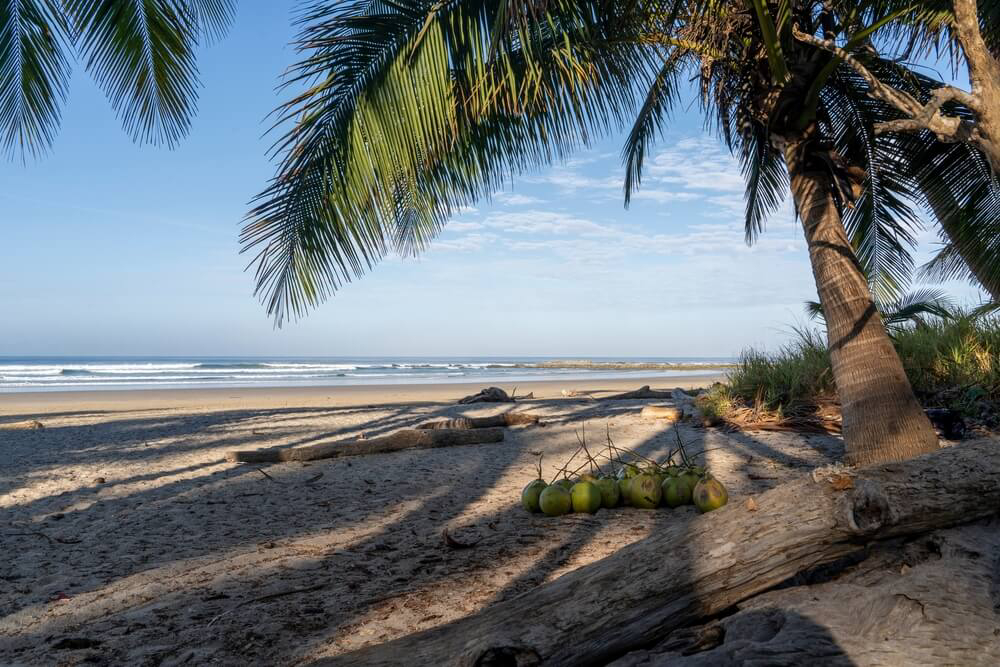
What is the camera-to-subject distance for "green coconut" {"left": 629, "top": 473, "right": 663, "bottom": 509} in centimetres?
361

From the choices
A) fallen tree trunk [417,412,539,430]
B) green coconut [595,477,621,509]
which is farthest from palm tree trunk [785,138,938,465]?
fallen tree trunk [417,412,539,430]

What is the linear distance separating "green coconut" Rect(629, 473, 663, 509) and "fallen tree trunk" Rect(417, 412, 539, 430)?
2986mm

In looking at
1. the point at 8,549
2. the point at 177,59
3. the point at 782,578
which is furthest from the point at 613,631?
the point at 177,59

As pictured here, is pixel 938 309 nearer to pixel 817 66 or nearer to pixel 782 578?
pixel 817 66

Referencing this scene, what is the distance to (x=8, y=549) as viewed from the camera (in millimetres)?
3496

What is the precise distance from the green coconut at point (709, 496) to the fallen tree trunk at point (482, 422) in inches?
133

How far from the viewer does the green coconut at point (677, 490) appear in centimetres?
357

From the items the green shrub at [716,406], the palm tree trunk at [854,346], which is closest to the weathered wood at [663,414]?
the green shrub at [716,406]

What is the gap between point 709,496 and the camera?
10.8ft

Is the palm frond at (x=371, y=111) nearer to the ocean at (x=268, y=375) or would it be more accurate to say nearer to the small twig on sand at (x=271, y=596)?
the small twig on sand at (x=271, y=596)

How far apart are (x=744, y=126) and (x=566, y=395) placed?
7.66m

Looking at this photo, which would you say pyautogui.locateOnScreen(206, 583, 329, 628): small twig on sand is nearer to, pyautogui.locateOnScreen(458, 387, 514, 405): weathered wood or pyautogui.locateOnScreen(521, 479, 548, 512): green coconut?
pyautogui.locateOnScreen(521, 479, 548, 512): green coconut

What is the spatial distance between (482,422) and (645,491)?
136 inches

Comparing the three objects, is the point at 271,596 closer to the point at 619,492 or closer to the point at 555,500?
the point at 555,500
